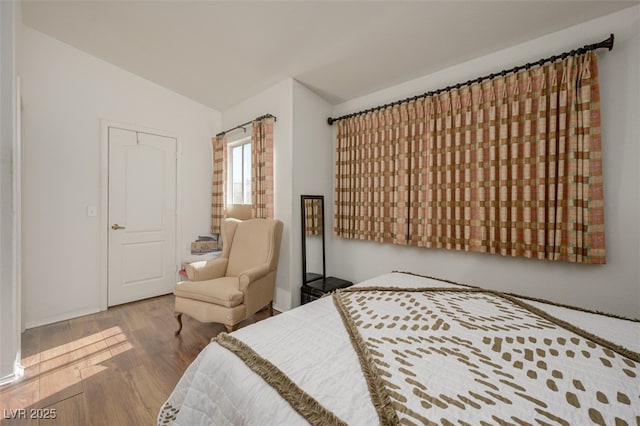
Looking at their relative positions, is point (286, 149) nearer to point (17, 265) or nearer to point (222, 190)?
point (222, 190)

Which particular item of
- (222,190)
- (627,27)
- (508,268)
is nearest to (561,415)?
(508,268)

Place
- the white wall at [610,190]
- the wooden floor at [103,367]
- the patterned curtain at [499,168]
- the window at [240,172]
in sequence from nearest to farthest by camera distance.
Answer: the wooden floor at [103,367], the white wall at [610,190], the patterned curtain at [499,168], the window at [240,172]

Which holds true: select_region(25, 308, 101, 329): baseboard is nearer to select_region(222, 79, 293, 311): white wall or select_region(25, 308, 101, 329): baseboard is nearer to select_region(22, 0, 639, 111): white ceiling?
select_region(222, 79, 293, 311): white wall

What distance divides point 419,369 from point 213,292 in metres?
1.86

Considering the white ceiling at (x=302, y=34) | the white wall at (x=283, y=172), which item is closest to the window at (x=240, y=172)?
the white wall at (x=283, y=172)

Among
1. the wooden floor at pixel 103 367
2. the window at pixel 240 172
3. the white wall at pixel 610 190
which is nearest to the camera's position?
the wooden floor at pixel 103 367

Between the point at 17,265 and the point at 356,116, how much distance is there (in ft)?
10.7

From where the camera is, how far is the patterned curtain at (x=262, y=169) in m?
3.10

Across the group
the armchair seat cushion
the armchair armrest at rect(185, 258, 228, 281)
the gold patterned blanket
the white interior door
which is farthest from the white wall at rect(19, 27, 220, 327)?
the gold patterned blanket

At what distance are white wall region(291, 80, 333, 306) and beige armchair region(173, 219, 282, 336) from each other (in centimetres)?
31

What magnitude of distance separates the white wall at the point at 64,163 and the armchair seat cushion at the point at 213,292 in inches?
57.9

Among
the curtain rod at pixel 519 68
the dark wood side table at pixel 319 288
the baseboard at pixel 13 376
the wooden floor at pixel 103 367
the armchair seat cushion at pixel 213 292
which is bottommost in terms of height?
the wooden floor at pixel 103 367

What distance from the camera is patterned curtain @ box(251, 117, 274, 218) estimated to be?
3097mm

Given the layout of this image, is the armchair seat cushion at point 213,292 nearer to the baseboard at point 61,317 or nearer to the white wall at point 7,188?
the white wall at point 7,188
